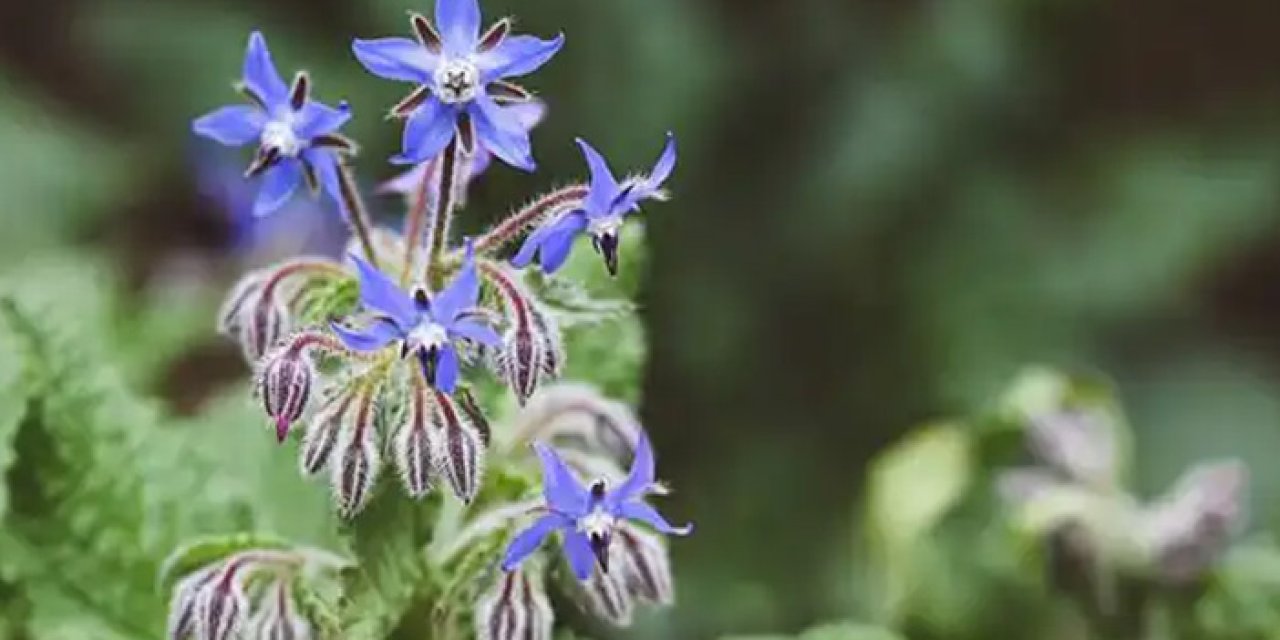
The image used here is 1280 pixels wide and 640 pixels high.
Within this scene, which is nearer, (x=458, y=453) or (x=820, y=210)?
(x=458, y=453)

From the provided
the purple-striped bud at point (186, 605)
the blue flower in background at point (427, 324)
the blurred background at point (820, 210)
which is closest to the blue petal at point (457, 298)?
the blue flower in background at point (427, 324)

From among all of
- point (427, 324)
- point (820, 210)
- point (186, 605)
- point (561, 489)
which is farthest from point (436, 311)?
point (820, 210)

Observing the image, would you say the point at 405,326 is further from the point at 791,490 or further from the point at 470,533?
the point at 791,490

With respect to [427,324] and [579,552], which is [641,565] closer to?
[579,552]

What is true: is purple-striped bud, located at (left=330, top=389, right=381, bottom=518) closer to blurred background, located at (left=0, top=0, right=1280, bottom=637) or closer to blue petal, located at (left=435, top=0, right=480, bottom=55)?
blue petal, located at (left=435, top=0, right=480, bottom=55)

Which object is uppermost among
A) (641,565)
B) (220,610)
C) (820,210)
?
(820,210)

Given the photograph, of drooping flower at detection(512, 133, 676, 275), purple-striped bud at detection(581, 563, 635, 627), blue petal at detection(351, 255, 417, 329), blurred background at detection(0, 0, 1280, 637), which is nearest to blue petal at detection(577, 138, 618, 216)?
drooping flower at detection(512, 133, 676, 275)
